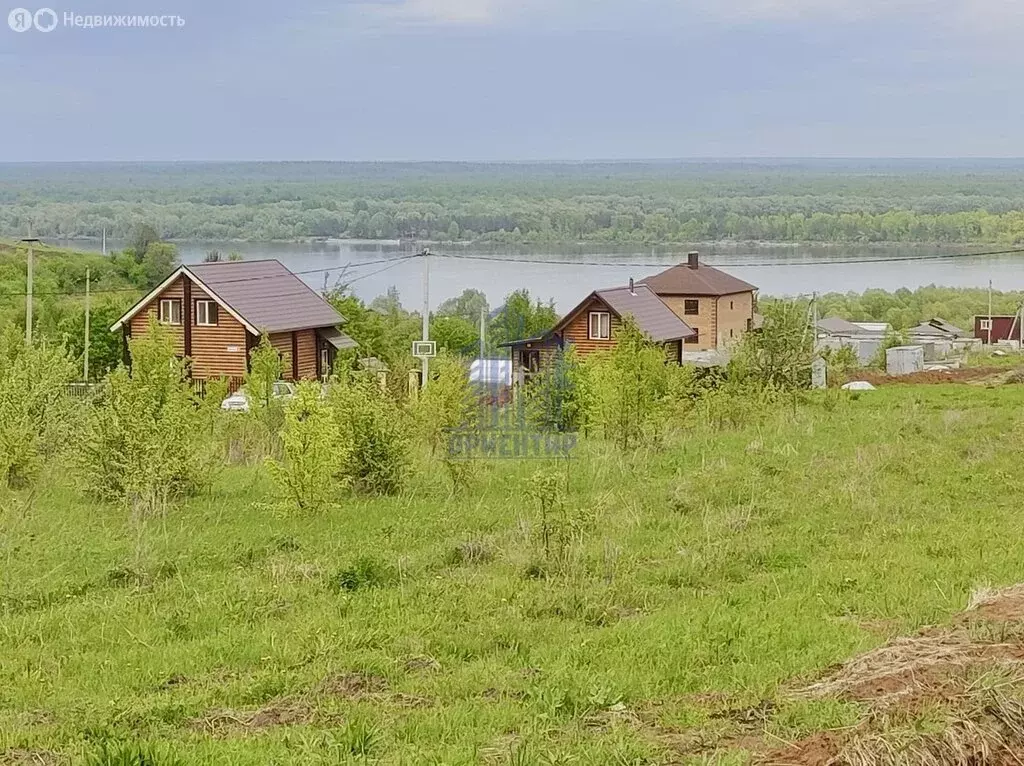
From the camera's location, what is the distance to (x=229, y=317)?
26109 millimetres

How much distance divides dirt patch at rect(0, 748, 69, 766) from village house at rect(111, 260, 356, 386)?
21.3 meters

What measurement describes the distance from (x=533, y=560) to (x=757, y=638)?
2.01 meters

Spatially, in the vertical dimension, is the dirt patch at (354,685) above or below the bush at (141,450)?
below

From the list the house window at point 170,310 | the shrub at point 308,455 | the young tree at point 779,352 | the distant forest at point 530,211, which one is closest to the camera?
the shrub at point 308,455

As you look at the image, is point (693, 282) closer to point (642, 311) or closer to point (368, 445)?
point (642, 311)

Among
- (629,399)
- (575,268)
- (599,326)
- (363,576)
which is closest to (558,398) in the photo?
(629,399)

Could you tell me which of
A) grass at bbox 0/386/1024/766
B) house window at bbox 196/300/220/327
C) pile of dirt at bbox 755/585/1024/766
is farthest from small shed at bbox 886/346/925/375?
pile of dirt at bbox 755/585/1024/766

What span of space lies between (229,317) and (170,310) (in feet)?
4.87

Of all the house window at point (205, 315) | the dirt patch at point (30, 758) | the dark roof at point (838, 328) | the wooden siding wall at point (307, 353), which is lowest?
the dark roof at point (838, 328)

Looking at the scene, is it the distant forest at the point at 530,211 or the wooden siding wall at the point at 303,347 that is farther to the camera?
the distant forest at the point at 530,211

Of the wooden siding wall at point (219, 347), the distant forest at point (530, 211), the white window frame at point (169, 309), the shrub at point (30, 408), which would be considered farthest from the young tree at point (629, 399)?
the distant forest at point (530, 211)

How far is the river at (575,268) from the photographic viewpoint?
146 feet

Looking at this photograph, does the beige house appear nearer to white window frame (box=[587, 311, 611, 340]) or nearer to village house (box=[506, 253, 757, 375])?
village house (box=[506, 253, 757, 375])

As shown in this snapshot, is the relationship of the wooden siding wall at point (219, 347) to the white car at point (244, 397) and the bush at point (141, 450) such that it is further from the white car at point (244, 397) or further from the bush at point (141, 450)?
the bush at point (141, 450)
